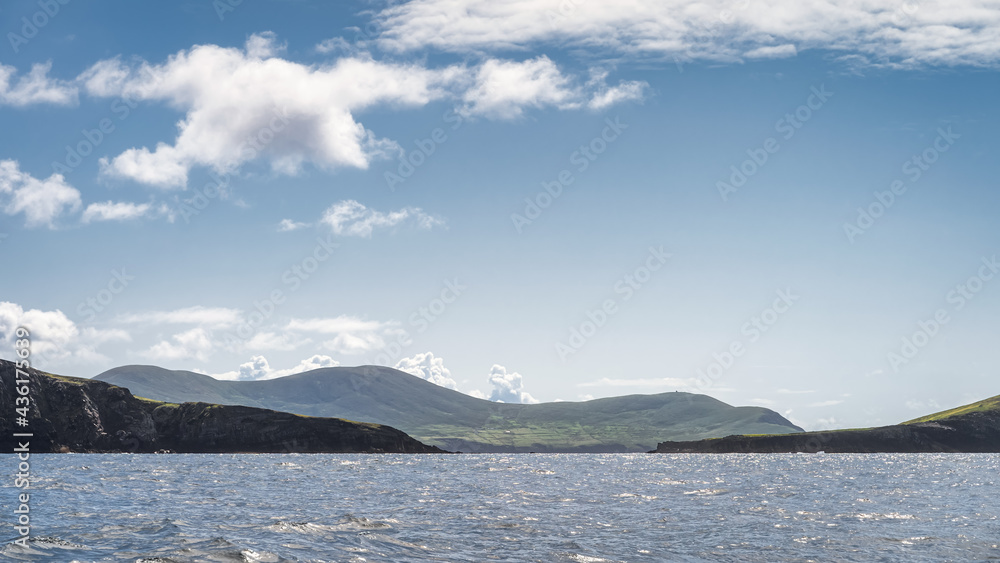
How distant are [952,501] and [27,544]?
63.9m

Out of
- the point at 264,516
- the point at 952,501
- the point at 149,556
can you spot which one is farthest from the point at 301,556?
the point at 952,501

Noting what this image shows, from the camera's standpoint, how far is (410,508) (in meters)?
49.8

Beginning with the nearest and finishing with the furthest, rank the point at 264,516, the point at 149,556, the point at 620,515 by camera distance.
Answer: the point at 149,556
the point at 264,516
the point at 620,515

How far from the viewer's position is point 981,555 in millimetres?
31922

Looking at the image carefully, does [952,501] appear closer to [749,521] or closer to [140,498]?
[749,521]

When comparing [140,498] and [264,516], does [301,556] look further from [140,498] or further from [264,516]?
[140,498]

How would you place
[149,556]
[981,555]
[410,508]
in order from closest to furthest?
[149,556] → [981,555] → [410,508]

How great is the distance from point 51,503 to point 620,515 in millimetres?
37460

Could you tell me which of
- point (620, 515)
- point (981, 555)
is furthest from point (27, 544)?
point (981, 555)

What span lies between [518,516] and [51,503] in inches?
1213

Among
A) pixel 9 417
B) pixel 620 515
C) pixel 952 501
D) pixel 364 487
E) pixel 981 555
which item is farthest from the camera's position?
pixel 9 417

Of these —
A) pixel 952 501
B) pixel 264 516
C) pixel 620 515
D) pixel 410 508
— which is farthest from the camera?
pixel 952 501

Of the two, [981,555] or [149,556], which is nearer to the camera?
[149,556]

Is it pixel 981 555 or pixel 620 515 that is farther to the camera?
pixel 620 515
